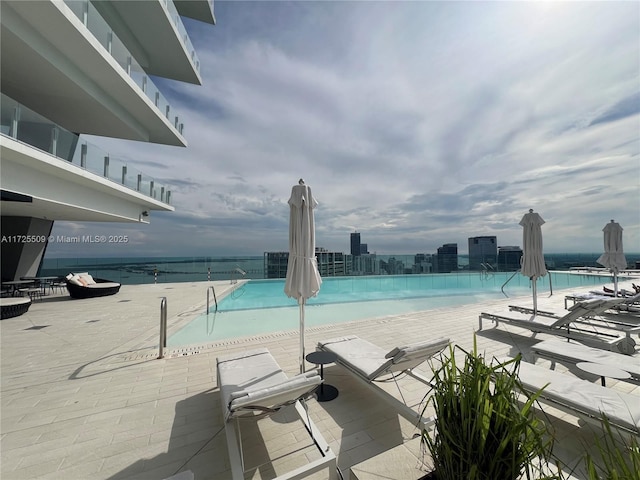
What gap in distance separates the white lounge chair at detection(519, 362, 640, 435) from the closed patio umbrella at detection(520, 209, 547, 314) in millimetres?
3494

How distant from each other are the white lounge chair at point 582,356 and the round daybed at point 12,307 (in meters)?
11.4

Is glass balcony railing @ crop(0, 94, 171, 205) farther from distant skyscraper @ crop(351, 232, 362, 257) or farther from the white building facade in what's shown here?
distant skyscraper @ crop(351, 232, 362, 257)

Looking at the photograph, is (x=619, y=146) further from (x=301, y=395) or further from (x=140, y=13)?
(x=140, y=13)

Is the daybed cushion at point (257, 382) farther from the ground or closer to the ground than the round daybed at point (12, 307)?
farther from the ground

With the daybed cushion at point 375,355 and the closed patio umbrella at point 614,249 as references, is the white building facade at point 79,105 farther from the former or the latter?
the closed patio umbrella at point 614,249

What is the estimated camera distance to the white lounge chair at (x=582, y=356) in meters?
2.74

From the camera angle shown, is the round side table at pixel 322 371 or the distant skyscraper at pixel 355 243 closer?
the round side table at pixel 322 371

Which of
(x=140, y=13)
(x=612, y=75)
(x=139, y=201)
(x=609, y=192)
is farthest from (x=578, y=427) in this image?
(x=609, y=192)

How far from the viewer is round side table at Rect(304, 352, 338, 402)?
116 inches

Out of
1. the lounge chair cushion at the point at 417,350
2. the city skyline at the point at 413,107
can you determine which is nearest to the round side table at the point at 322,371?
the lounge chair cushion at the point at 417,350

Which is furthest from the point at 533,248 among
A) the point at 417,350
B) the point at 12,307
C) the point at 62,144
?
the point at 12,307

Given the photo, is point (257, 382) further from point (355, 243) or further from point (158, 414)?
point (355, 243)

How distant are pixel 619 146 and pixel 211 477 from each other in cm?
1535

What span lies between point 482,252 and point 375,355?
55.6ft
